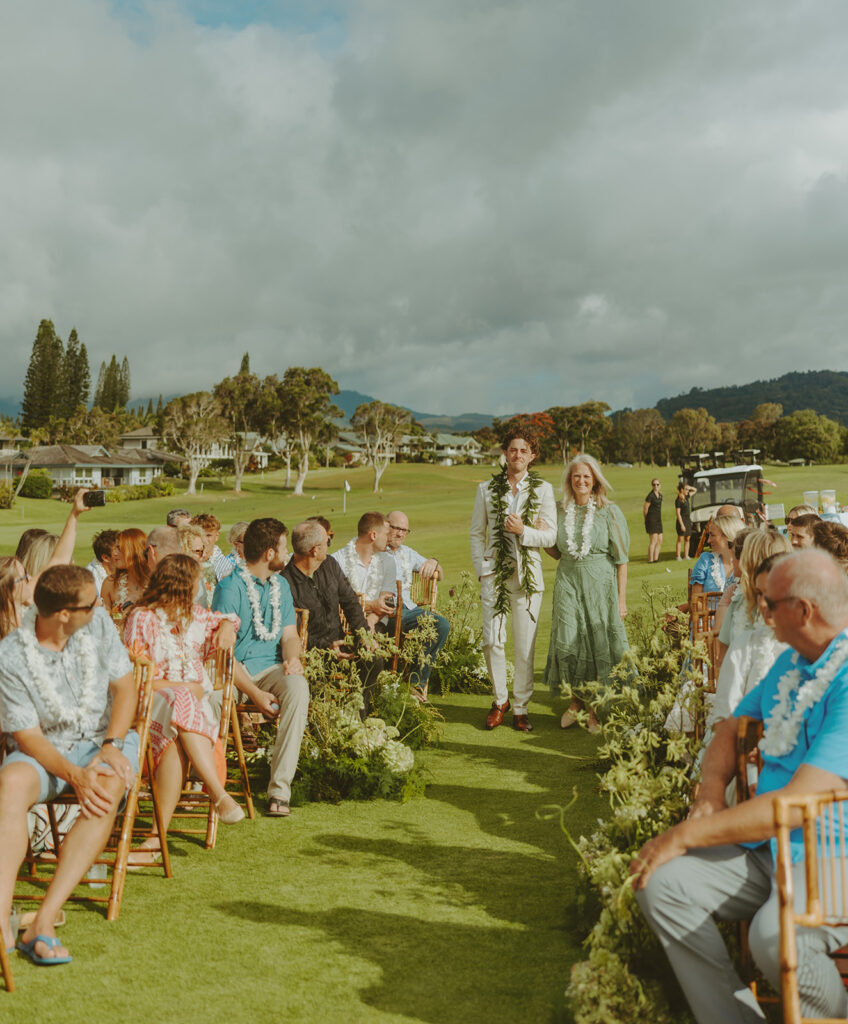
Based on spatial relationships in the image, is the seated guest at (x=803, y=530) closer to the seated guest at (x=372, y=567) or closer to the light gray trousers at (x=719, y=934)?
the seated guest at (x=372, y=567)

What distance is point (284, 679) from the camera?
19.3 feet

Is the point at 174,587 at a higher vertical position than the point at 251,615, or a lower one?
higher

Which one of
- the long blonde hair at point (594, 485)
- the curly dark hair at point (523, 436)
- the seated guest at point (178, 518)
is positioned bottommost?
the seated guest at point (178, 518)

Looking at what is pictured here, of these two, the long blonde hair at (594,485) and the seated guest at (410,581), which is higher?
the long blonde hair at (594,485)

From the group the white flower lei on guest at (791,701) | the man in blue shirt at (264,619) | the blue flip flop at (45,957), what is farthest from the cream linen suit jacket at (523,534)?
the blue flip flop at (45,957)

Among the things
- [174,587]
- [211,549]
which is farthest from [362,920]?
[211,549]

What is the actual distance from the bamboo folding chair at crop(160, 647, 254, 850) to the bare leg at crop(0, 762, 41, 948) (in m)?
1.34

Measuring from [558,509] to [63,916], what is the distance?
203 inches

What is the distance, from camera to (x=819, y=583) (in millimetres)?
2963

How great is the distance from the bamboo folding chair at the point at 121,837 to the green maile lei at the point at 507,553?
3.70 metres

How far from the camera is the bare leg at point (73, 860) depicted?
147 inches

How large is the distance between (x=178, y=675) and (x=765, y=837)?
331cm

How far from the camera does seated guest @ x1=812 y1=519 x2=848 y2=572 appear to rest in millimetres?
6062

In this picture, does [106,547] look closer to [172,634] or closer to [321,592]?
[321,592]
